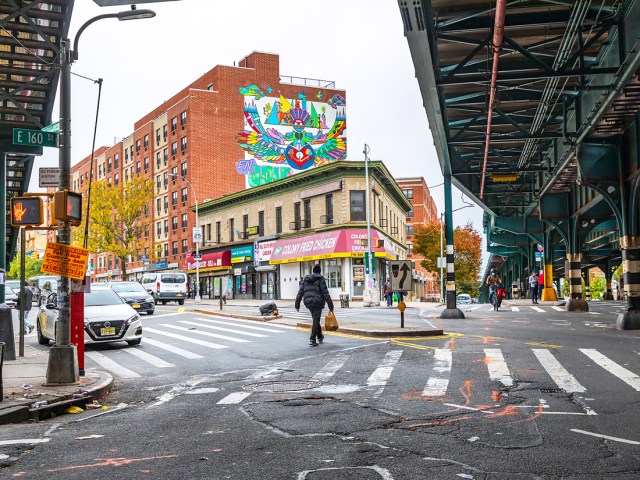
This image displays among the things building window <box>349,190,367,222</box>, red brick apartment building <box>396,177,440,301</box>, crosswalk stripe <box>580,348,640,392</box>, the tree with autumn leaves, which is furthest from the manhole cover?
red brick apartment building <box>396,177,440,301</box>

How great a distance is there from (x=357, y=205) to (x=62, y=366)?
134 feet

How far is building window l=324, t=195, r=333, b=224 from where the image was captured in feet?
169

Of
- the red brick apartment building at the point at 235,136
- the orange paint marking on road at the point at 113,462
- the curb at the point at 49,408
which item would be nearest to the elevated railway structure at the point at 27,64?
the curb at the point at 49,408

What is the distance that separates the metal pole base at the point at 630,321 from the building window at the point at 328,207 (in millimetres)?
33393

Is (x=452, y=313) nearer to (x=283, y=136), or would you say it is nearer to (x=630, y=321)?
(x=630, y=321)

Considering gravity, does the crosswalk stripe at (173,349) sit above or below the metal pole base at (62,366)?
below

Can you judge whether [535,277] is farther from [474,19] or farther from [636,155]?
[474,19]

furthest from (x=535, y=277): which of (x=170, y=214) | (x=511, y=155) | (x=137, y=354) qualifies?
(x=170, y=214)

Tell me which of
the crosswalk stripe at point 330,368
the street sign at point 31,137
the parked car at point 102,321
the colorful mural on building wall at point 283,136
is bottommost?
the crosswalk stripe at point 330,368

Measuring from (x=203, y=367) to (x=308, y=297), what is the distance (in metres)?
4.02

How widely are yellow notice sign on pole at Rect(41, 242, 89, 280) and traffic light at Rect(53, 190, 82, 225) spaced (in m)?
0.45

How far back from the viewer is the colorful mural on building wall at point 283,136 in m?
73.2

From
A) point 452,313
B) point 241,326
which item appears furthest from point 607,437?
point 452,313

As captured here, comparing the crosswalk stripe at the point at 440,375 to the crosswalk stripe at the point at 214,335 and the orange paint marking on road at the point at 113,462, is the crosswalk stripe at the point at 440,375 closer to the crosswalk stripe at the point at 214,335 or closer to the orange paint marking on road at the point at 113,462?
the orange paint marking on road at the point at 113,462
